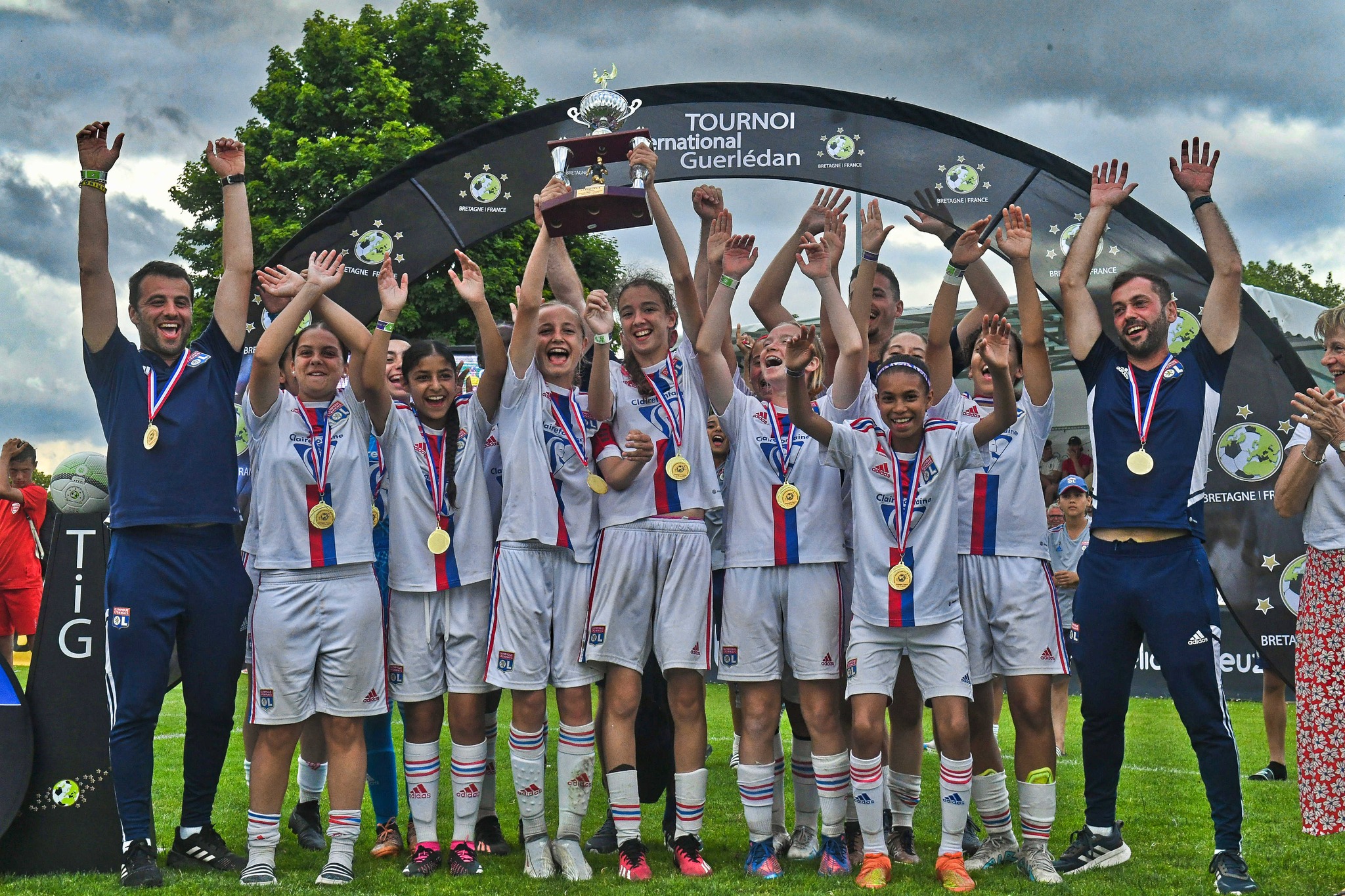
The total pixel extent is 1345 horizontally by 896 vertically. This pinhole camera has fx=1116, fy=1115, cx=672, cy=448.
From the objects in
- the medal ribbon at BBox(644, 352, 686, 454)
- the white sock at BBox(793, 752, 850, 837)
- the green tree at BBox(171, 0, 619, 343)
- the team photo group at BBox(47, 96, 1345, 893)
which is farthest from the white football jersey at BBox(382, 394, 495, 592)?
the green tree at BBox(171, 0, 619, 343)

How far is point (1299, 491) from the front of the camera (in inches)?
218

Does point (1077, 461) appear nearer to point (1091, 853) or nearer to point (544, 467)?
point (1091, 853)

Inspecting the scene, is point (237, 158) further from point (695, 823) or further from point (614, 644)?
point (695, 823)

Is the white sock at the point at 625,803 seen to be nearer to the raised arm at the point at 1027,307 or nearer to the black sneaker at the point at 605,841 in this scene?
the black sneaker at the point at 605,841

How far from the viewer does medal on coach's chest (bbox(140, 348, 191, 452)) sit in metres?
4.82

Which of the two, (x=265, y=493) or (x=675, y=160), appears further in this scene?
(x=675, y=160)

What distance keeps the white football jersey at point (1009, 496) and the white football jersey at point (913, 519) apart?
0.24m

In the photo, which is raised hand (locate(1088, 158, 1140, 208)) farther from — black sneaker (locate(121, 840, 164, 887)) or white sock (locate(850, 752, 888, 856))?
black sneaker (locate(121, 840, 164, 887))

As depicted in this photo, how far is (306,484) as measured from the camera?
4852 mm

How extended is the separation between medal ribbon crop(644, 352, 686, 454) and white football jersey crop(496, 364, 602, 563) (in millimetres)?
122

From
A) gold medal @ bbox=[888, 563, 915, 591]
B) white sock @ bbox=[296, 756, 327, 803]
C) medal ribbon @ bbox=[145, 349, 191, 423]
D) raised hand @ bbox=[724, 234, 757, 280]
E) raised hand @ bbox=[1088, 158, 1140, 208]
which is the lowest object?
white sock @ bbox=[296, 756, 327, 803]

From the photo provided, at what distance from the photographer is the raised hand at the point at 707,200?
560 centimetres

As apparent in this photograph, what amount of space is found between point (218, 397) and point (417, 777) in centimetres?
193

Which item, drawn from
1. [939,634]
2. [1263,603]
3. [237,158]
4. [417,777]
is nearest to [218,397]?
[237,158]
